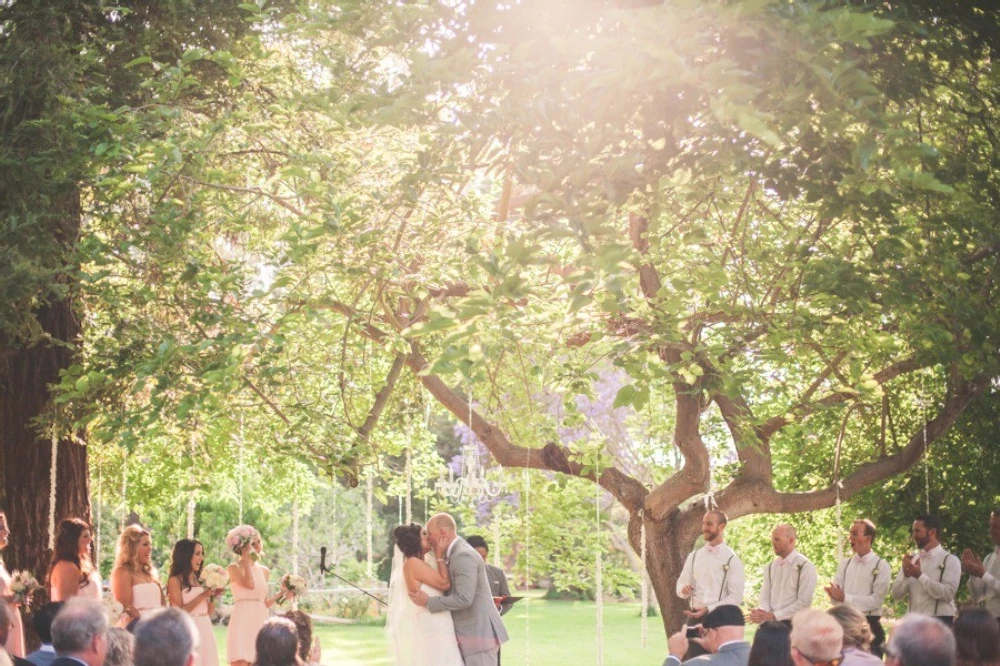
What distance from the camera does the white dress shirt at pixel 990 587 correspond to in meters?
8.70

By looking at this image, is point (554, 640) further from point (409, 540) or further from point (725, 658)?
point (725, 658)

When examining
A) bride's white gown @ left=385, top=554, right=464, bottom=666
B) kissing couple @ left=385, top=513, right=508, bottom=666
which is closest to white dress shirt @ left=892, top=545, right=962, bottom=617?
kissing couple @ left=385, top=513, right=508, bottom=666

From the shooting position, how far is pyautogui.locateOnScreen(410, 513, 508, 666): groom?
346 inches

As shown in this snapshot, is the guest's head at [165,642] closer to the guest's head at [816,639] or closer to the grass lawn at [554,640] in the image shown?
the guest's head at [816,639]

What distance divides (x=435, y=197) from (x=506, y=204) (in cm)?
89

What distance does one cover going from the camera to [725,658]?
5.21 meters

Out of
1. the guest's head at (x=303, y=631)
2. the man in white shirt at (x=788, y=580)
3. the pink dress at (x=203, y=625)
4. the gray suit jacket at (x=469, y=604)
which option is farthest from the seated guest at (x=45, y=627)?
the man in white shirt at (x=788, y=580)

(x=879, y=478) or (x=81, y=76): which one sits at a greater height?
(x=81, y=76)

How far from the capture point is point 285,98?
965cm

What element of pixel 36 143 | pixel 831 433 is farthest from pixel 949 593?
pixel 36 143

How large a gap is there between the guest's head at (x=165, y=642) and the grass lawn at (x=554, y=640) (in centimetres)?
1066

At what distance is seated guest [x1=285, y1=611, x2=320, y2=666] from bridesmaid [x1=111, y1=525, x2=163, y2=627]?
2630mm

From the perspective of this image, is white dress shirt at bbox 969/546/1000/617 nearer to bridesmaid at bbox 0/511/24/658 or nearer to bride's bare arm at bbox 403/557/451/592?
bride's bare arm at bbox 403/557/451/592

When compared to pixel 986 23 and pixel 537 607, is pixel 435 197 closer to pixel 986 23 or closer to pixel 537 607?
pixel 986 23
